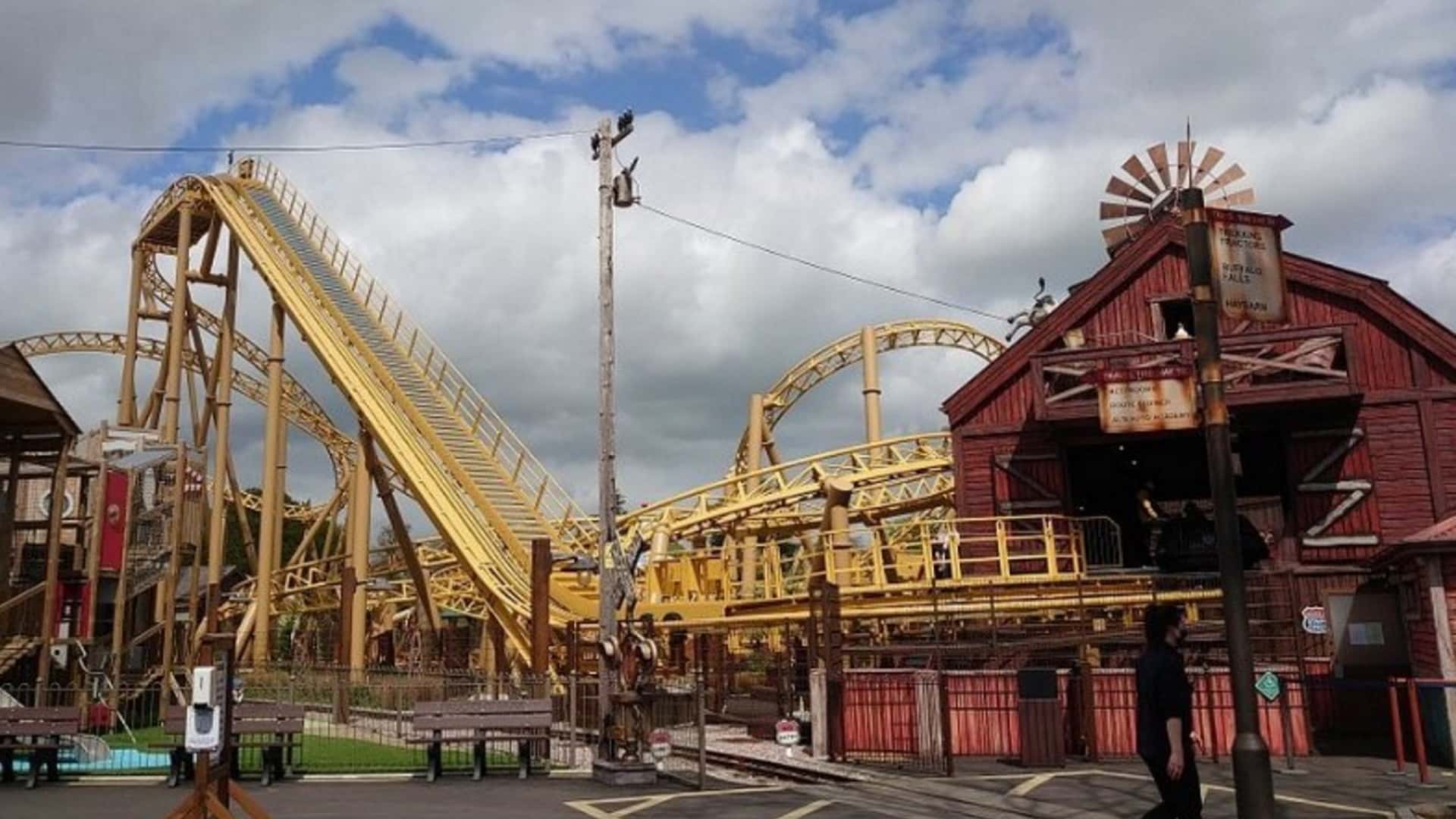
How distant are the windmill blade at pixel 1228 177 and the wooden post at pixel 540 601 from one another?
1803 centimetres

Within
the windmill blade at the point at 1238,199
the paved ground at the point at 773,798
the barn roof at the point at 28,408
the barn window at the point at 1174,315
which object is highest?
the windmill blade at the point at 1238,199

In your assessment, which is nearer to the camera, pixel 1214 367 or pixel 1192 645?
pixel 1214 367

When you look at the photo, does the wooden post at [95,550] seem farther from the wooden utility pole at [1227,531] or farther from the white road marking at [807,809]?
the wooden utility pole at [1227,531]

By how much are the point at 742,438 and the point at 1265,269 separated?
29946mm

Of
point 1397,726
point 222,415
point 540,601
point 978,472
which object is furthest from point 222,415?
point 1397,726

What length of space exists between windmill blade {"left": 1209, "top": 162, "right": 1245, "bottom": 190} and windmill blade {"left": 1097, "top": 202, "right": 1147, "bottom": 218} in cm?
170

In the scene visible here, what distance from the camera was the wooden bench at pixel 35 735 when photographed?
1323 centimetres

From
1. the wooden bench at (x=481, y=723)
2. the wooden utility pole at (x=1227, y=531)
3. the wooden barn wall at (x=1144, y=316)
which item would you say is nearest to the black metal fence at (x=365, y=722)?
the wooden bench at (x=481, y=723)

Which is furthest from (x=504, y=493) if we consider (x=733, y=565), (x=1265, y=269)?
(x=1265, y=269)

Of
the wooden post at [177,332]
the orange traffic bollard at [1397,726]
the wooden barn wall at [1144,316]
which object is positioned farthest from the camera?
the wooden post at [177,332]

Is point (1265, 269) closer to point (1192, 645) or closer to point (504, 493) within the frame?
point (1192, 645)

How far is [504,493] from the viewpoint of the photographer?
26281 millimetres

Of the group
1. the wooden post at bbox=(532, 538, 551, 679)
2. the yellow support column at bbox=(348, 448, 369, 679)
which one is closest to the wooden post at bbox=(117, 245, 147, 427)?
the yellow support column at bbox=(348, 448, 369, 679)

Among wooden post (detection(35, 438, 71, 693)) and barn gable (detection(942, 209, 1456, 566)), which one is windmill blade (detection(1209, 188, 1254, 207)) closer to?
barn gable (detection(942, 209, 1456, 566))
